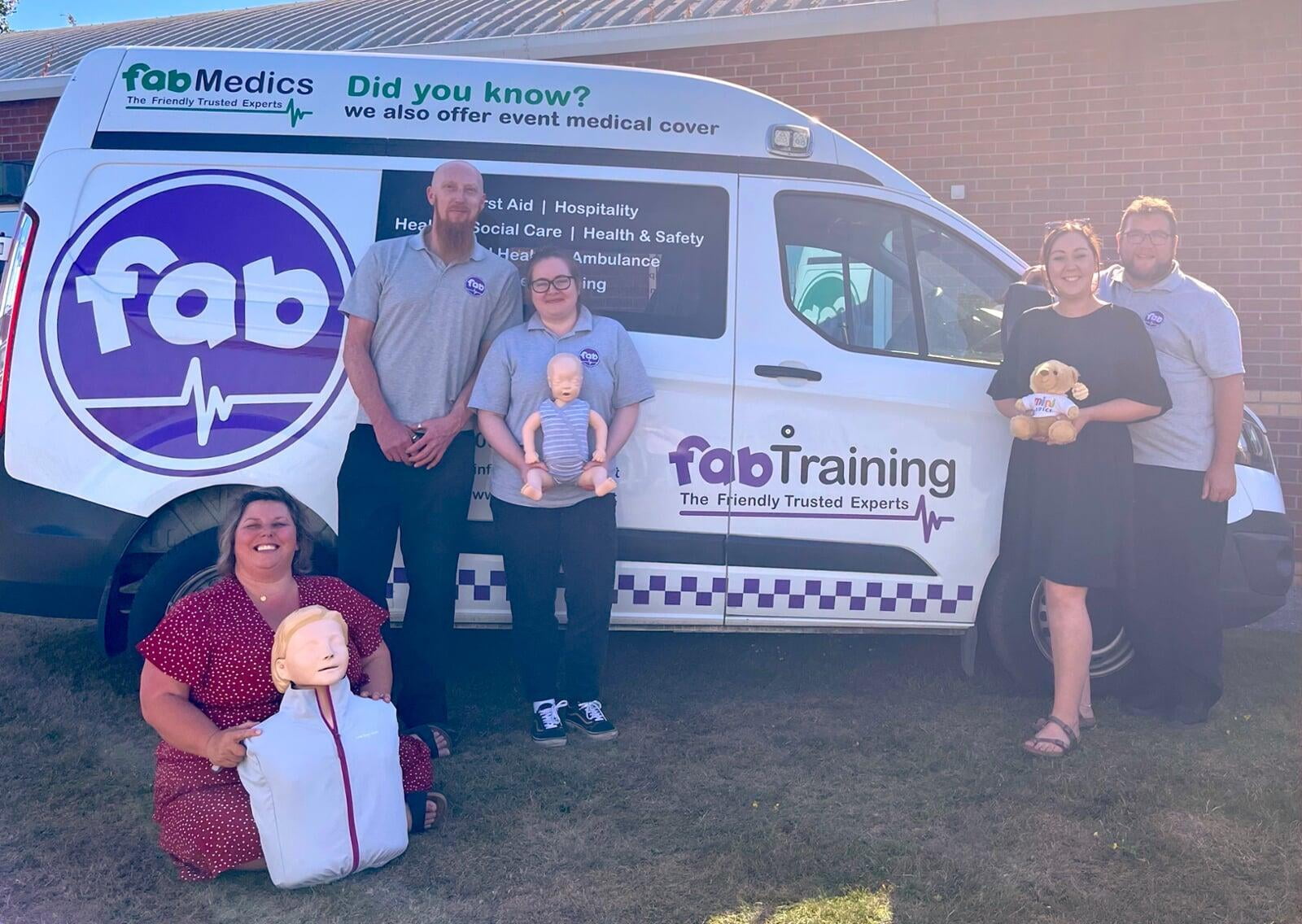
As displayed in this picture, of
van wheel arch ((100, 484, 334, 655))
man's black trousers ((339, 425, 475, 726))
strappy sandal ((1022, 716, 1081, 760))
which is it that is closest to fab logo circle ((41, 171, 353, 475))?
van wheel arch ((100, 484, 334, 655))

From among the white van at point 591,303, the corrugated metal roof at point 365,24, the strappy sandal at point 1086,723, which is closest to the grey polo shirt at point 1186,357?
the white van at point 591,303

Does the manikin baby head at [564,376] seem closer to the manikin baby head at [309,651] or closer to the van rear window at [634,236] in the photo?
the van rear window at [634,236]

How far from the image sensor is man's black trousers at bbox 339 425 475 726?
3.90 meters

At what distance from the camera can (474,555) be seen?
423 centimetres

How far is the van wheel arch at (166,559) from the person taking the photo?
4039 millimetres

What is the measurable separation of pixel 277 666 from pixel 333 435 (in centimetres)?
130

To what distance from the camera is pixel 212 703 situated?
10.1 feet

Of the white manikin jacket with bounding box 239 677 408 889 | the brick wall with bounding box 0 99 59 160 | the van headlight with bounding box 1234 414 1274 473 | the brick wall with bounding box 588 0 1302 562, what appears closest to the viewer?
the white manikin jacket with bounding box 239 677 408 889

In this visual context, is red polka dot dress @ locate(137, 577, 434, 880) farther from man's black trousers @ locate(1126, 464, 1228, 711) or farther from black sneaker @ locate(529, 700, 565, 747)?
man's black trousers @ locate(1126, 464, 1228, 711)

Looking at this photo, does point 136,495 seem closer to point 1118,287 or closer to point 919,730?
point 919,730

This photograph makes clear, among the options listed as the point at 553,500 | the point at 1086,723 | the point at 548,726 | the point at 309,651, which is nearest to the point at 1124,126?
the point at 1086,723

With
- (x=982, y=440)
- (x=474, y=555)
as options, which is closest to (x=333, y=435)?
(x=474, y=555)

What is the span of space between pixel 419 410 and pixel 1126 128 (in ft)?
16.8

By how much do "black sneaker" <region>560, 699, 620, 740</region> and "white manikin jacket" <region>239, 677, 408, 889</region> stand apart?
3.70 feet
